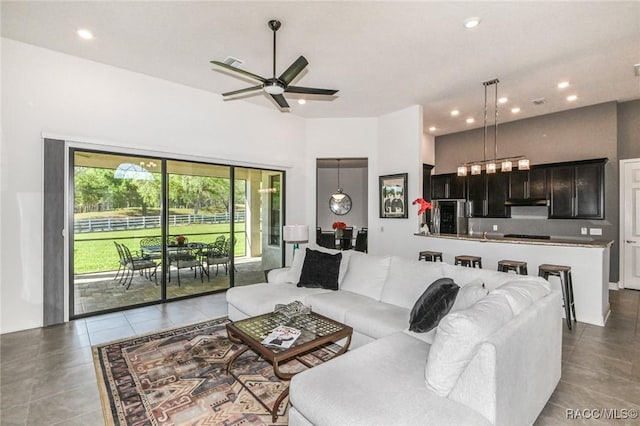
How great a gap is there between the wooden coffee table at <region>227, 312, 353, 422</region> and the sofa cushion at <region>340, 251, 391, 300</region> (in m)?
0.89

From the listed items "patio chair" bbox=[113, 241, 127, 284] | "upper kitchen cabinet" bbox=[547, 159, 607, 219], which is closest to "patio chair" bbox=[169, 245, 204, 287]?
"patio chair" bbox=[113, 241, 127, 284]

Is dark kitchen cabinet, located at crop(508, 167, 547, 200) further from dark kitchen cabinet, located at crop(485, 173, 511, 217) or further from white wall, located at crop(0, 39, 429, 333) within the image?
white wall, located at crop(0, 39, 429, 333)

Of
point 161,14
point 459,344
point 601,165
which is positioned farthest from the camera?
point 601,165

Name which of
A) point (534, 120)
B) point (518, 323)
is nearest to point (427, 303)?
point (518, 323)

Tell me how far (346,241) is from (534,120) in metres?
5.27

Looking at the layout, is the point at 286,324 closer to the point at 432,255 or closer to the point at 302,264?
the point at 302,264

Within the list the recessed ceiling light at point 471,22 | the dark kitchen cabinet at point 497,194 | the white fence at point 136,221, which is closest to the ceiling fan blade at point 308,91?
the recessed ceiling light at point 471,22

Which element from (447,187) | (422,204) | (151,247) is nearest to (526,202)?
(447,187)

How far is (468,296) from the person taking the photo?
7.98 ft

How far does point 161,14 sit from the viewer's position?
10.3 feet

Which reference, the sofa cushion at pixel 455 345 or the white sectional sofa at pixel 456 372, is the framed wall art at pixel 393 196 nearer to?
the white sectional sofa at pixel 456 372

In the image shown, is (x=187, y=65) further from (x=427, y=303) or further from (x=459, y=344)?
(x=459, y=344)

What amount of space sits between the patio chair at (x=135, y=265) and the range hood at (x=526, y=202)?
6.96 metres

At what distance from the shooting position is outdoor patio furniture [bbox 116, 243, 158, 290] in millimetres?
4734
